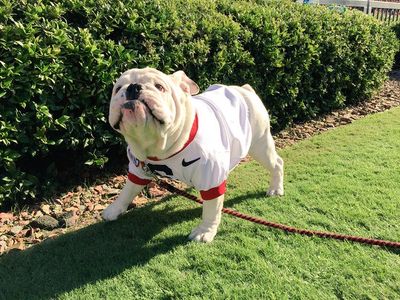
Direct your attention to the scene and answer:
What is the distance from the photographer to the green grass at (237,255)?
3.17m

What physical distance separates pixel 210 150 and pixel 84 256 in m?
1.27

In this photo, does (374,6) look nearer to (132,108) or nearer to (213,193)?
(213,193)

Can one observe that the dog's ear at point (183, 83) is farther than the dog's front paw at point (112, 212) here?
No

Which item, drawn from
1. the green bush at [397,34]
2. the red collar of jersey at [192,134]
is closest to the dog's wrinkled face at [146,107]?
the red collar of jersey at [192,134]

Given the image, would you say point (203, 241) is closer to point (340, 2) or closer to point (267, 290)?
point (267, 290)

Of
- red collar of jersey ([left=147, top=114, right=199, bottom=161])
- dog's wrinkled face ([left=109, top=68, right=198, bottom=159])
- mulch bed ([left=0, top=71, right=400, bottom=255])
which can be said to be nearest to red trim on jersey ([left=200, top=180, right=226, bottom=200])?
red collar of jersey ([left=147, top=114, right=199, bottom=161])

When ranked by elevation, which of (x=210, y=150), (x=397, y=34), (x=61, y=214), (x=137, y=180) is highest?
(x=397, y=34)

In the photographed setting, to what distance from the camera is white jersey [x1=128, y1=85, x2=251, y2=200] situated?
3.43 m

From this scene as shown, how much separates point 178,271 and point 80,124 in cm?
183

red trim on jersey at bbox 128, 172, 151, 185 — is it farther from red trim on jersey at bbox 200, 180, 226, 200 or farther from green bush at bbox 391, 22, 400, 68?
green bush at bbox 391, 22, 400, 68

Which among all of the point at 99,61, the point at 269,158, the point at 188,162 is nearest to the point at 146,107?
the point at 188,162

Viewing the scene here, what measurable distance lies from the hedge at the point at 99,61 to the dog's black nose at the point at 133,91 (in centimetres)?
135

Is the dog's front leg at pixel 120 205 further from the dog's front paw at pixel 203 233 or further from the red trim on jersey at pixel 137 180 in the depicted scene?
the dog's front paw at pixel 203 233

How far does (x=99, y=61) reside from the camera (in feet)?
14.1
